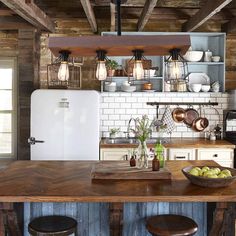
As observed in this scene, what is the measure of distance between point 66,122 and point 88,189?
7.33ft

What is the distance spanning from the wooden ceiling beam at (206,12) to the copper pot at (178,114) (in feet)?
3.81

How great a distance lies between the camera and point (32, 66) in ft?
17.2

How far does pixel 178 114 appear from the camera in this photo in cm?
551

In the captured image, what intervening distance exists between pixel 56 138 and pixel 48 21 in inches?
61.8

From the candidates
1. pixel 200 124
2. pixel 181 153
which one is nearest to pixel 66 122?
pixel 181 153

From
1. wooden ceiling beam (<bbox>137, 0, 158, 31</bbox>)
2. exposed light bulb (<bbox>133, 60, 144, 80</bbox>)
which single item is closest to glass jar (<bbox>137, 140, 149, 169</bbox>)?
exposed light bulb (<bbox>133, 60, 144, 80</bbox>)

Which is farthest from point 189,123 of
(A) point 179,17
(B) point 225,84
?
(A) point 179,17

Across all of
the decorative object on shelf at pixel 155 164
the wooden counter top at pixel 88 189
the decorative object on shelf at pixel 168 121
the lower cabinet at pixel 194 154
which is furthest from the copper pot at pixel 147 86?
the decorative object on shelf at pixel 155 164

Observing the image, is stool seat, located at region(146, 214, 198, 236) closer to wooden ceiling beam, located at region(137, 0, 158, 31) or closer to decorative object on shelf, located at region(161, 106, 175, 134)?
wooden ceiling beam, located at region(137, 0, 158, 31)

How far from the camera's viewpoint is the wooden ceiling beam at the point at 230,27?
5.14 m

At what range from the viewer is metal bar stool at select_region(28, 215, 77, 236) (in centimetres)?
268

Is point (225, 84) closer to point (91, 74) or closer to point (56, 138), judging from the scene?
point (91, 74)

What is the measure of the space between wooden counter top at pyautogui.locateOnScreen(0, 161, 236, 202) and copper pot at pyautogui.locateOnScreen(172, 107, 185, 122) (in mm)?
2309

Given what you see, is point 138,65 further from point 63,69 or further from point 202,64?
point 202,64
